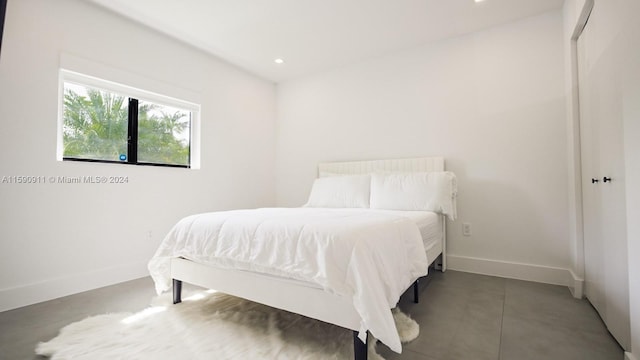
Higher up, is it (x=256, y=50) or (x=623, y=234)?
(x=256, y=50)

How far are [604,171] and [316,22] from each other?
98.9 inches

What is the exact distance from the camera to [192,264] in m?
1.88

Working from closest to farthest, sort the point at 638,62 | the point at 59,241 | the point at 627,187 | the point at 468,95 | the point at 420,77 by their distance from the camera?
the point at 638,62, the point at 627,187, the point at 59,241, the point at 468,95, the point at 420,77

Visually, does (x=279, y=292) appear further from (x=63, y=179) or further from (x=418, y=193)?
(x=63, y=179)

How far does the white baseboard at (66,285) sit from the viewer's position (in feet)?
6.47

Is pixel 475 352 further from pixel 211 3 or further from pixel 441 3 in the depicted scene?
pixel 211 3

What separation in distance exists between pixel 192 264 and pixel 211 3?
2.17 meters

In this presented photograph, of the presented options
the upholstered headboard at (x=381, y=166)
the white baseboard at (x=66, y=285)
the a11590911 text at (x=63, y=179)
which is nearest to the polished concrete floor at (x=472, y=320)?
the white baseboard at (x=66, y=285)

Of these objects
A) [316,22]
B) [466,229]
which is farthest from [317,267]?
[316,22]

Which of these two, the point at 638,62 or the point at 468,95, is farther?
the point at 468,95

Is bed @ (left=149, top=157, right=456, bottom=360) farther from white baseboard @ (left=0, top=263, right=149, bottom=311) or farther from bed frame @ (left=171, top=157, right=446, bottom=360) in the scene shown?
white baseboard @ (left=0, top=263, right=149, bottom=311)

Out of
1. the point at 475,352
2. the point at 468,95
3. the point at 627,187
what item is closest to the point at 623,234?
the point at 627,187

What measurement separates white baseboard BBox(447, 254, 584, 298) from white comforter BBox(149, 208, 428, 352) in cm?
137

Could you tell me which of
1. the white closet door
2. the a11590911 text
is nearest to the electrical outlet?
the white closet door
